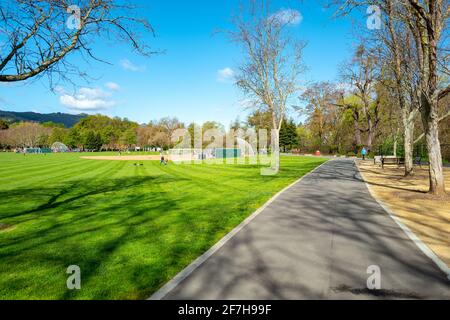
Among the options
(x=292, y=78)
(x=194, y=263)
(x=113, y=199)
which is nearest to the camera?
(x=194, y=263)

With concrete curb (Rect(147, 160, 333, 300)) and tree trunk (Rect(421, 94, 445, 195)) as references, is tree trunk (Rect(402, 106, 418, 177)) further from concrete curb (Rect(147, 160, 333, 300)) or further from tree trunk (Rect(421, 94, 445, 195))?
concrete curb (Rect(147, 160, 333, 300))

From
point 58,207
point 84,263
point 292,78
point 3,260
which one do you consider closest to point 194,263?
point 84,263

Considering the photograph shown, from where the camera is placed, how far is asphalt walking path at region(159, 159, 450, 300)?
3.72 m

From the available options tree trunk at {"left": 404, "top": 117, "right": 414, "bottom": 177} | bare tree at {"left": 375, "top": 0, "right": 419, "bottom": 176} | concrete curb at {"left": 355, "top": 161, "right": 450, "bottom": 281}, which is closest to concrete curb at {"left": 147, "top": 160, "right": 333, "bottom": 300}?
concrete curb at {"left": 355, "top": 161, "right": 450, "bottom": 281}

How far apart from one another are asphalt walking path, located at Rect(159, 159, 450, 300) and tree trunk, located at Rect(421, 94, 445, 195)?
4.53 meters

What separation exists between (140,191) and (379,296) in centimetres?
1180

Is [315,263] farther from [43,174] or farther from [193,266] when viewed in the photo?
[43,174]

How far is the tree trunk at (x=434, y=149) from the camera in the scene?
1042 centimetres

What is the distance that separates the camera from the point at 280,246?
17.9 feet

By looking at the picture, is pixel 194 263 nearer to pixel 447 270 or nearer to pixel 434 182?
pixel 447 270

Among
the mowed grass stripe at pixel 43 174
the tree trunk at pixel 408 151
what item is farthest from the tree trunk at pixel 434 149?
the mowed grass stripe at pixel 43 174

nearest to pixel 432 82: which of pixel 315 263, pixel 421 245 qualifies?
pixel 421 245

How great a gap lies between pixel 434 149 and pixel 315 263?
9168 mm

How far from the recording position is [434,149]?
1064 cm
